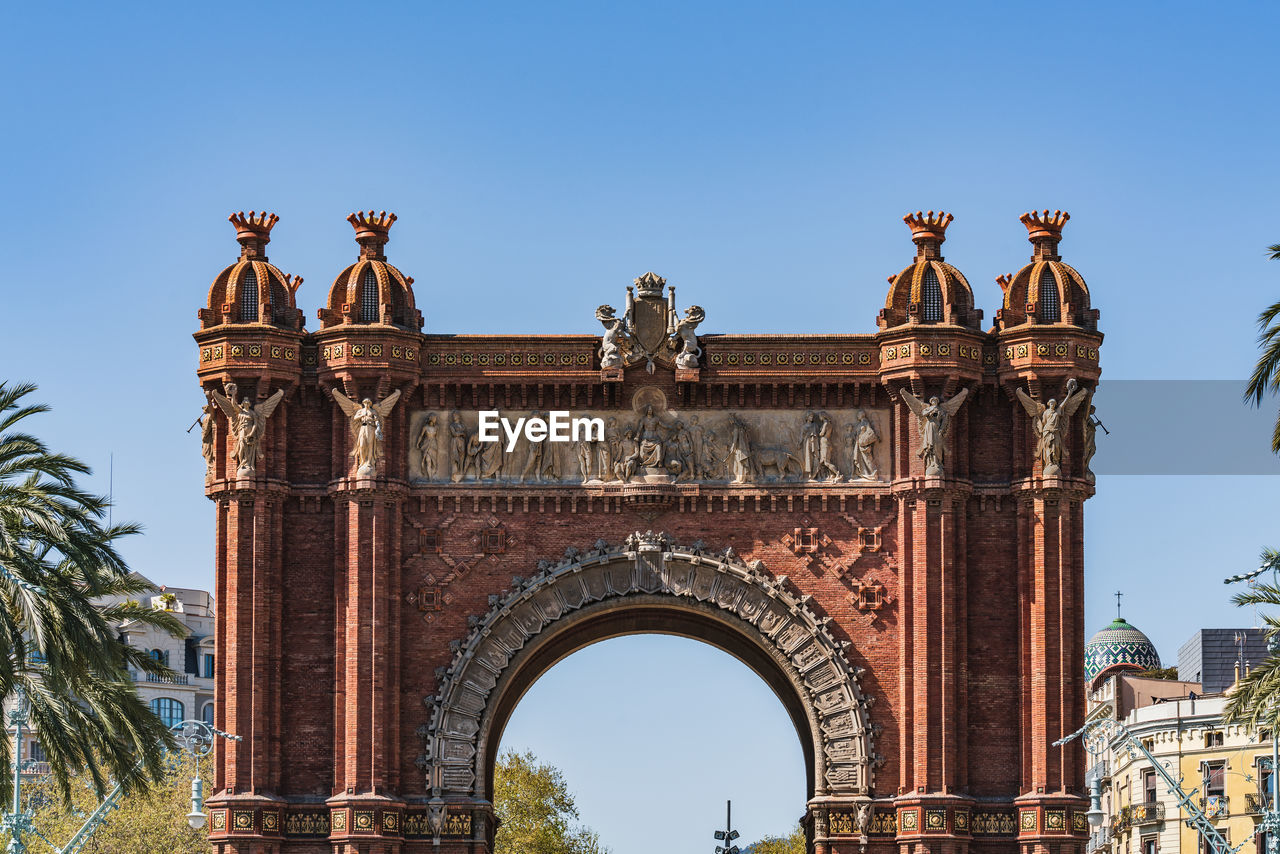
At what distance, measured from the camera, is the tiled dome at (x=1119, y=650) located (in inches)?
4589

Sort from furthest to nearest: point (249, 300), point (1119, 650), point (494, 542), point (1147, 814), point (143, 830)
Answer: point (1119, 650) → point (1147, 814) → point (143, 830) → point (249, 300) → point (494, 542)

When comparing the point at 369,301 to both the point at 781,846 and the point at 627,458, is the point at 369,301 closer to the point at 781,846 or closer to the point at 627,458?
the point at 627,458

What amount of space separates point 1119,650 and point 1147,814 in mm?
17697

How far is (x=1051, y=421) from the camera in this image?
183 ft

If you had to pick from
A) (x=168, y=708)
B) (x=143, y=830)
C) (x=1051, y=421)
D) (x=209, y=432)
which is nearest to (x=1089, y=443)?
(x=1051, y=421)

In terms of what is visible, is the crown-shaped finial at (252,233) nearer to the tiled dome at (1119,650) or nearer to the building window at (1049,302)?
the building window at (1049,302)

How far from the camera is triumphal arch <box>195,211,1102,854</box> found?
181ft

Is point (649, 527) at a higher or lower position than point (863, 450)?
lower

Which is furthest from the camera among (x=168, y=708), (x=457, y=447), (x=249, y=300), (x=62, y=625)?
A: (x=168, y=708)

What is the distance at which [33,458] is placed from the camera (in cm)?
4822

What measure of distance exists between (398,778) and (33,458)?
1172 centimetres

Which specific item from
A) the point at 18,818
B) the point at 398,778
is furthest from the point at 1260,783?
the point at 18,818

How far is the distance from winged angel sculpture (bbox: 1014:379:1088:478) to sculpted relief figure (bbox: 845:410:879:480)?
337 centimetres

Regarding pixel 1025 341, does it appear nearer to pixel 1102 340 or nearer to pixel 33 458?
pixel 1102 340
